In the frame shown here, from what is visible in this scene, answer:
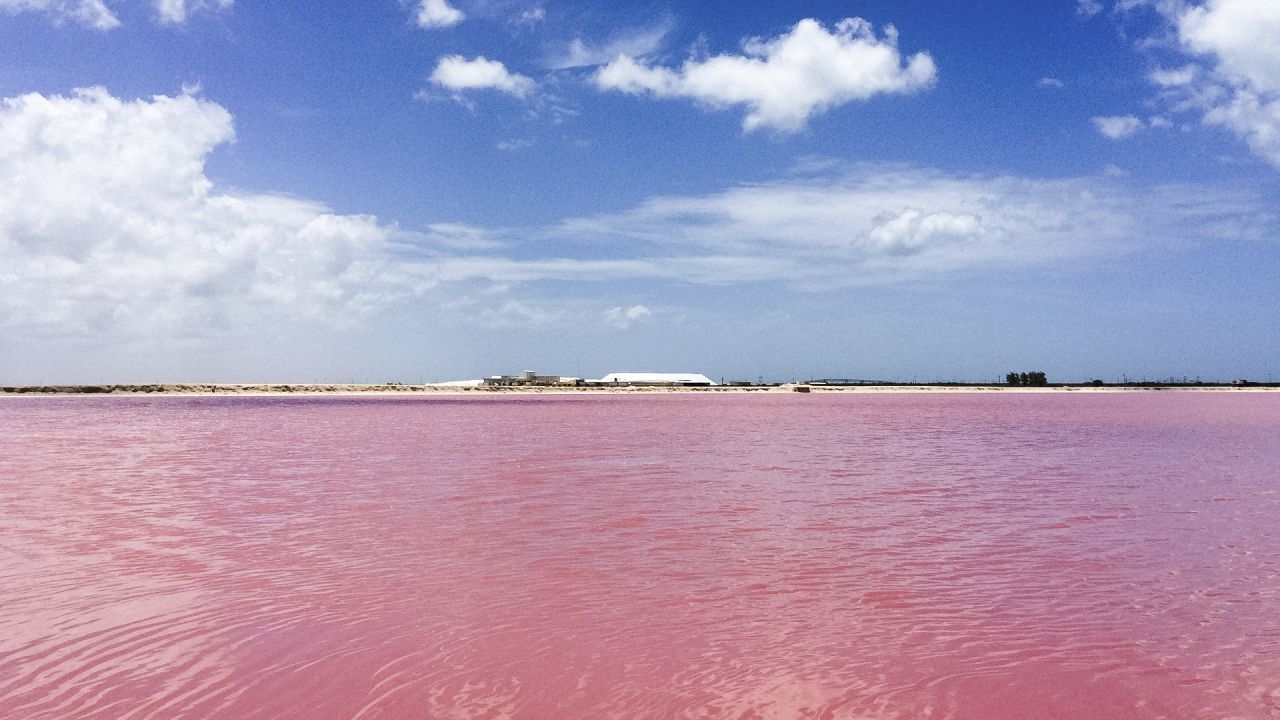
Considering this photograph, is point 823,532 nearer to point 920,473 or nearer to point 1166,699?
point 1166,699

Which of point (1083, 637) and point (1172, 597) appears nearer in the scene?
point (1083, 637)

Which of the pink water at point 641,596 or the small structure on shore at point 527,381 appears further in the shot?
the small structure on shore at point 527,381

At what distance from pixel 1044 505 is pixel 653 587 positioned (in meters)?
10.5

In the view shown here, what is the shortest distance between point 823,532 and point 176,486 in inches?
628

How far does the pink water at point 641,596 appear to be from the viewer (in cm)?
663

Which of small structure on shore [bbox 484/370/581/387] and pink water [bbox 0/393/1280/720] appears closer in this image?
pink water [bbox 0/393/1280/720]

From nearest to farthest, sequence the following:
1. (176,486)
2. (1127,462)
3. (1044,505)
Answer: (1044,505), (176,486), (1127,462)

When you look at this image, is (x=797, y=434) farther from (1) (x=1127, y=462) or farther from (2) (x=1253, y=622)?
(2) (x=1253, y=622)

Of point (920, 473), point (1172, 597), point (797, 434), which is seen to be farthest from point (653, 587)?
point (797, 434)

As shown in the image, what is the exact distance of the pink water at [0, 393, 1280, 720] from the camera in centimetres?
663

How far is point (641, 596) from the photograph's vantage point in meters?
9.53

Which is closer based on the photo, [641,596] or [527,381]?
[641,596]

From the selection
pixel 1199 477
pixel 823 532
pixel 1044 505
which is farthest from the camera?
pixel 1199 477

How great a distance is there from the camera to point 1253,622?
27.9ft
